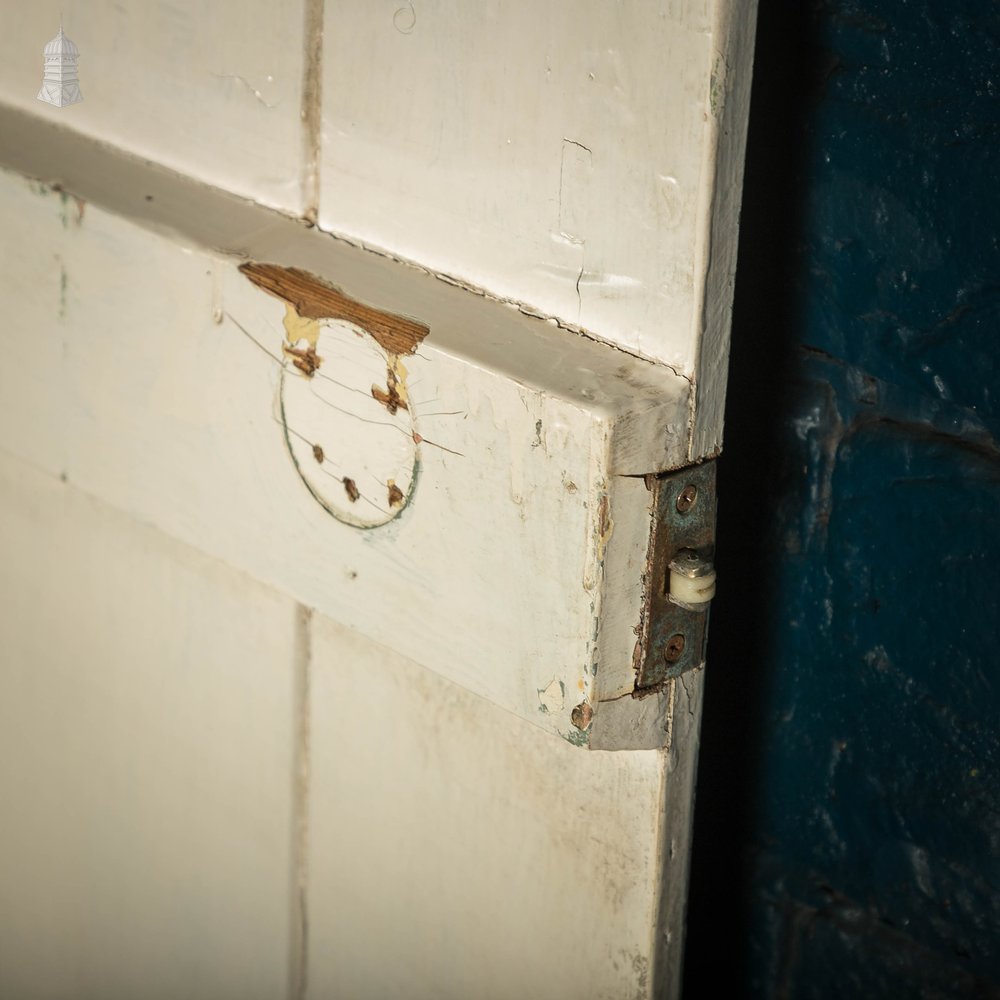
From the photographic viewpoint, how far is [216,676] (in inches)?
37.9

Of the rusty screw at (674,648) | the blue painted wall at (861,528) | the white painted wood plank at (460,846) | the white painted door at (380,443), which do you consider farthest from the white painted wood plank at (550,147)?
the blue painted wall at (861,528)

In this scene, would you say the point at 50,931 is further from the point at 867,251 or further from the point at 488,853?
the point at 867,251

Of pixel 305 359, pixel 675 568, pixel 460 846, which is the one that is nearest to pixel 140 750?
pixel 460 846

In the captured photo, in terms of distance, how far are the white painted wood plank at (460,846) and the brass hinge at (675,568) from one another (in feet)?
0.23

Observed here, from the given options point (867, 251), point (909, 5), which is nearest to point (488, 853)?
point (867, 251)

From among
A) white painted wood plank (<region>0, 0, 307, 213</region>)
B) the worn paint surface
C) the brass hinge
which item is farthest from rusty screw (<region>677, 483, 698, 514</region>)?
white painted wood plank (<region>0, 0, 307, 213</region>)

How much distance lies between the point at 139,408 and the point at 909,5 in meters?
0.61

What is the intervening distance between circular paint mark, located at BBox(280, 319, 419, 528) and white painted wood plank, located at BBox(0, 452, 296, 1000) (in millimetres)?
172

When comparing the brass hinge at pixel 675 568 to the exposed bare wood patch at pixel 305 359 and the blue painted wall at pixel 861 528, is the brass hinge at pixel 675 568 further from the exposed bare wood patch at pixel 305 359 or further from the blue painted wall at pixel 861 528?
the blue painted wall at pixel 861 528

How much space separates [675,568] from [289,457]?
0.23 meters

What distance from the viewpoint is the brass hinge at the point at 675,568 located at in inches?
24.6

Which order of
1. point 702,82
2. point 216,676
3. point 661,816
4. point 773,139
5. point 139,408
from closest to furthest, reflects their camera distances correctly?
point 702,82 → point 661,816 → point 139,408 → point 216,676 → point 773,139

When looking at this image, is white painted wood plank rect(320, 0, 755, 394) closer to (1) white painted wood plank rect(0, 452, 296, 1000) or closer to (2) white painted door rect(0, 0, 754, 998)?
(2) white painted door rect(0, 0, 754, 998)

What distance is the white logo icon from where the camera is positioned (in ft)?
2.82
